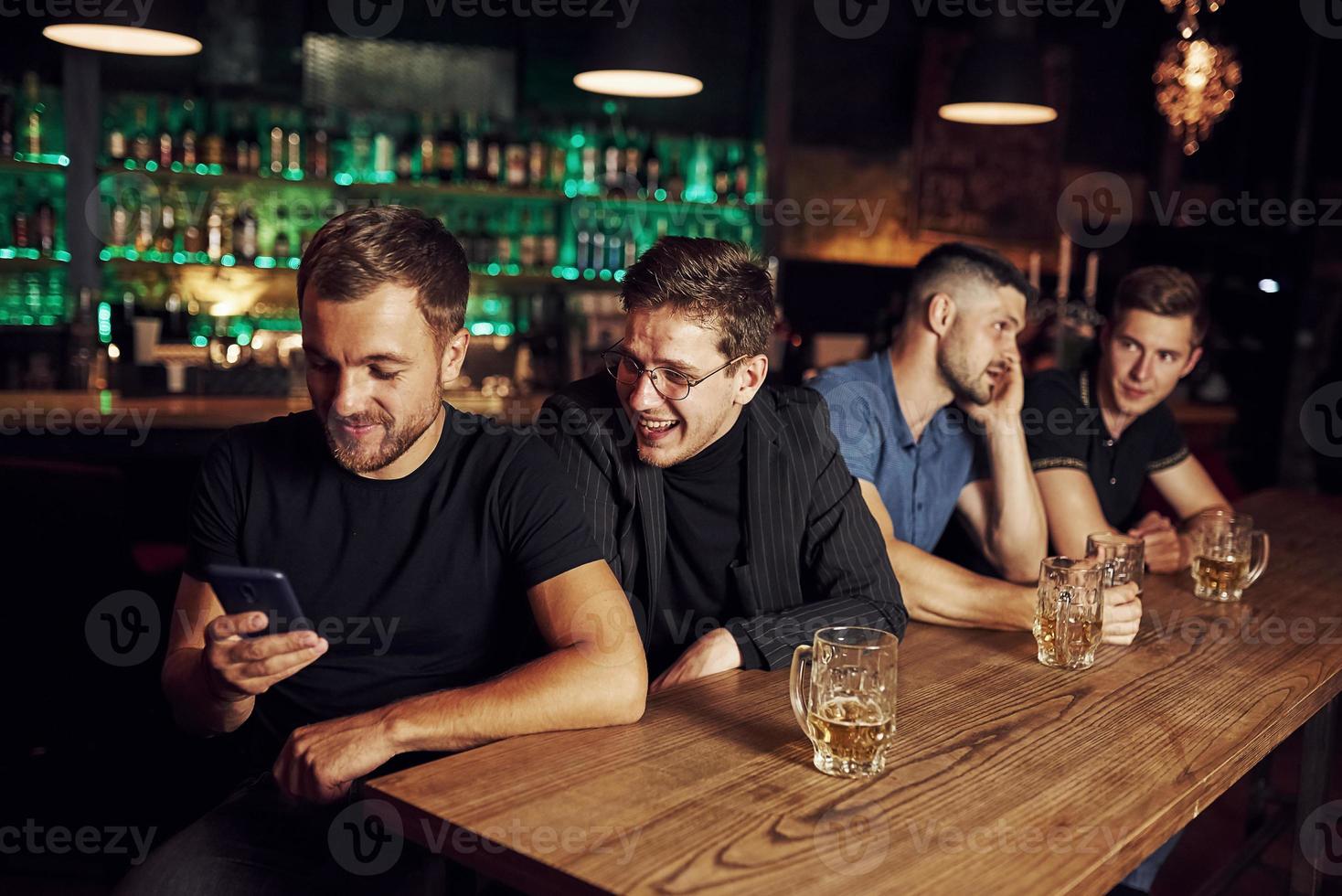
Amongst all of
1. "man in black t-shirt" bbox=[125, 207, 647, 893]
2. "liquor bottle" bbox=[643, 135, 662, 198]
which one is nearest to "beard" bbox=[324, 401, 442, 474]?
"man in black t-shirt" bbox=[125, 207, 647, 893]

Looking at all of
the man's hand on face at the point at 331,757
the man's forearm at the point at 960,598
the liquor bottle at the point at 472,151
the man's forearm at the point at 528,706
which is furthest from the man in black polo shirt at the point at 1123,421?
the liquor bottle at the point at 472,151

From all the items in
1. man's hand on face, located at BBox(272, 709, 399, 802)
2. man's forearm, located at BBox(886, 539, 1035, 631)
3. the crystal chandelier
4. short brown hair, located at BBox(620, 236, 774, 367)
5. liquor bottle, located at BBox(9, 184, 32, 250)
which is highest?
the crystal chandelier

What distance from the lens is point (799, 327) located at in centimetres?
632

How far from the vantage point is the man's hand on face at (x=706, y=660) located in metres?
1.73

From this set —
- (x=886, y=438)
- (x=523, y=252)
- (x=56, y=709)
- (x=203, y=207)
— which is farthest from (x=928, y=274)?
(x=203, y=207)

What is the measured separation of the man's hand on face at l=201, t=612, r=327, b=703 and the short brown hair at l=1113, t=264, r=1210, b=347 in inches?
88.5

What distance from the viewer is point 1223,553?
86.7 inches

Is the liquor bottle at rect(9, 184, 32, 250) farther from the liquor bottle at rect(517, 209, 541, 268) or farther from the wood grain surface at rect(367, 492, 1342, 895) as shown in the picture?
the wood grain surface at rect(367, 492, 1342, 895)

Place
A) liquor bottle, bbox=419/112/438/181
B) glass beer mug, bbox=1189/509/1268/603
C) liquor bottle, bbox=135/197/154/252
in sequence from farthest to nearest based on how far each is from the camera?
liquor bottle, bbox=419/112/438/181, liquor bottle, bbox=135/197/154/252, glass beer mug, bbox=1189/509/1268/603

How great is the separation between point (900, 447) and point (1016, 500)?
0.26 metres

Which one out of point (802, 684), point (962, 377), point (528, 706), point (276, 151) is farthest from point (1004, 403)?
point (276, 151)

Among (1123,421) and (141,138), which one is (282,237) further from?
(1123,421)

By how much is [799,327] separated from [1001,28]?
176cm

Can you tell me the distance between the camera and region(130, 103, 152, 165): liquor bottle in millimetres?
5023
